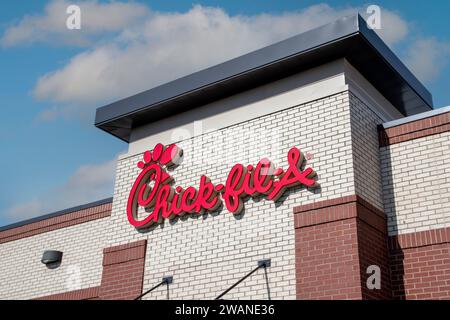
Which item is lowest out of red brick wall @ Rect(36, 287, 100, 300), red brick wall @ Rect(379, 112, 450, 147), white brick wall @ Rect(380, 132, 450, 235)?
red brick wall @ Rect(36, 287, 100, 300)

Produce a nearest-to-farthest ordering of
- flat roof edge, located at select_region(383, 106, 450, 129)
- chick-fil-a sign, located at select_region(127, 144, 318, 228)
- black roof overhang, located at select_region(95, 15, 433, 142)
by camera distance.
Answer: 1. chick-fil-a sign, located at select_region(127, 144, 318, 228)
2. flat roof edge, located at select_region(383, 106, 450, 129)
3. black roof overhang, located at select_region(95, 15, 433, 142)

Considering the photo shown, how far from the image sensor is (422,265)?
1044 centimetres

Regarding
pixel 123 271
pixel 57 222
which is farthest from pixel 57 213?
pixel 123 271

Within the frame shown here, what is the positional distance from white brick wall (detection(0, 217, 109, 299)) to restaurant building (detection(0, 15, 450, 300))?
7.04ft

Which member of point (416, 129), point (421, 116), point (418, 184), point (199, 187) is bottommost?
point (418, 184)

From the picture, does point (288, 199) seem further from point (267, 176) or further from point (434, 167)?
point (434, 167)

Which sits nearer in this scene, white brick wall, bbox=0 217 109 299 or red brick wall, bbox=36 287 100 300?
red brick wall, bbox=36 287 100 300

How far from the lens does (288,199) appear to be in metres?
11.1

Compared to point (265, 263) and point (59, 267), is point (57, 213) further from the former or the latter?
point (265, 263)

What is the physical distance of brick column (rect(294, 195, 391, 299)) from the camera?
988 centimetres

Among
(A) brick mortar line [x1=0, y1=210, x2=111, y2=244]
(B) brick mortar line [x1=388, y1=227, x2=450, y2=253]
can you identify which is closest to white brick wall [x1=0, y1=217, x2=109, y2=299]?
(A) brick mortar line [x1=0, y1=210, x2=111, y2=244]

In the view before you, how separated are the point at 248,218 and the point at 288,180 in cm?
106

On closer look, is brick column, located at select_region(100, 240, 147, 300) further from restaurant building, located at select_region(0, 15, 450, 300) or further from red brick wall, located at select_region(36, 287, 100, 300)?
red brick wall, located at select_region(36, 287, 100, 300)
